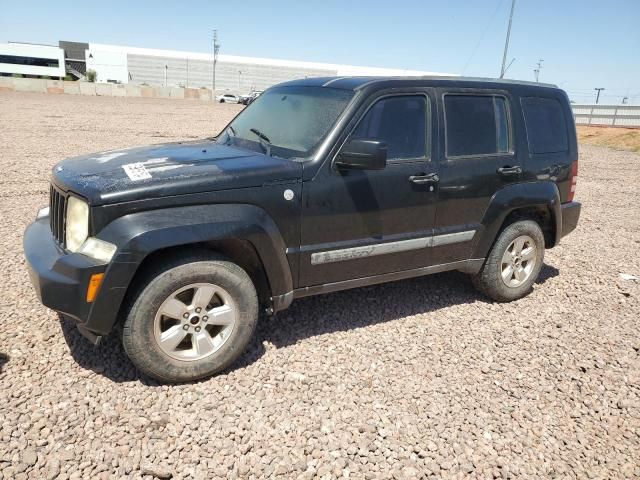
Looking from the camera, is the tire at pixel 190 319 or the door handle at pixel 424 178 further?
the door handle at pixel 424 178

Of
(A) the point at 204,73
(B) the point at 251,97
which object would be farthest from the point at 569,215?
(A) the point at 204,73

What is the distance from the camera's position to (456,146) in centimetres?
411

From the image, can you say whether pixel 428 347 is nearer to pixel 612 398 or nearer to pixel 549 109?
pixel 612 398

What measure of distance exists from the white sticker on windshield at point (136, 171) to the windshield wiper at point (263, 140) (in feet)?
2.97

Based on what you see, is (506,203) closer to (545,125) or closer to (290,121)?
(545,125)

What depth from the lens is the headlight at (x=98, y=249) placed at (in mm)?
2820

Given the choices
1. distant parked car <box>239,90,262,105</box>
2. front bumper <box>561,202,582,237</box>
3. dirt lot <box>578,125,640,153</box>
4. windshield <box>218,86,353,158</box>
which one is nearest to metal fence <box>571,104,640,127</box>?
dirt lot <box>578,125,640,153</box>

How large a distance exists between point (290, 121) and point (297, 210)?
3.00ft

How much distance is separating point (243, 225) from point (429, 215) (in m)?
1.63

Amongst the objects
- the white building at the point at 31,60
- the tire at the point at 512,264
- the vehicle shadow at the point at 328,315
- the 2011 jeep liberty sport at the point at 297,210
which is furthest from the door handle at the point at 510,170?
the white building at the point at 31,60

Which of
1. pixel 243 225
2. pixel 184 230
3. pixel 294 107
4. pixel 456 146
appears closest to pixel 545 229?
pixel 456 146

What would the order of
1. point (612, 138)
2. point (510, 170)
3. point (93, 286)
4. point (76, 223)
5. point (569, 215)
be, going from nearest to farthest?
1. point (93, 286)
2. point (76, 223)
3. point (510, 170)
4. point (569, 215)
5. point (612, 138)

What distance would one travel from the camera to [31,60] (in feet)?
281

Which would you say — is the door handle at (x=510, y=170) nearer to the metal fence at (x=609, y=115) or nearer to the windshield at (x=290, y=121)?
the windshield at (x=290, y=121)
